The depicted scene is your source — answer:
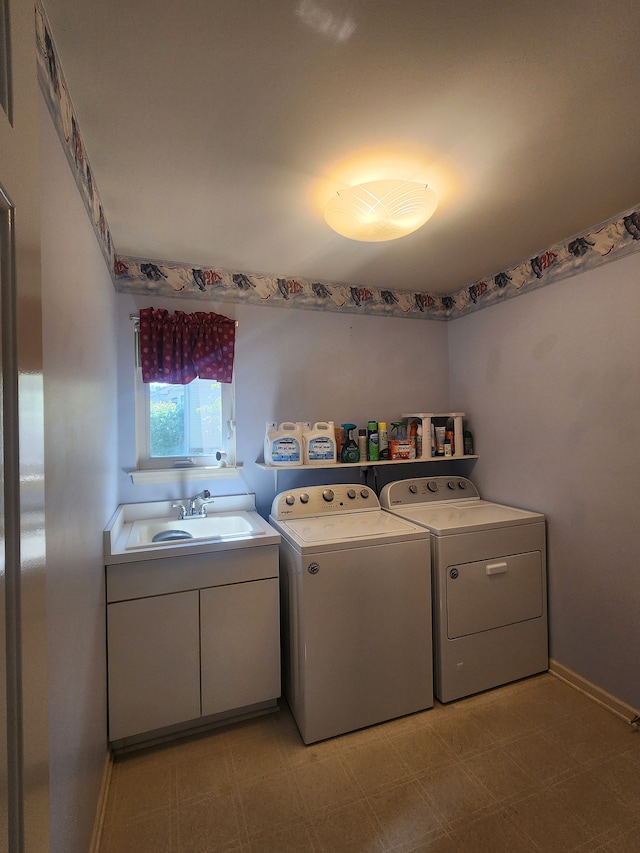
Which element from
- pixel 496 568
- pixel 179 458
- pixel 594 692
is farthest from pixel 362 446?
pixel 594 692

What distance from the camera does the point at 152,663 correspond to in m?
1.77

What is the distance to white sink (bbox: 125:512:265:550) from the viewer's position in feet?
7.01

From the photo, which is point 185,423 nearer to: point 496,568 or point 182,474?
point 182,474

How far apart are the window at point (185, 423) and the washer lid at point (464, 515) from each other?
1184mm

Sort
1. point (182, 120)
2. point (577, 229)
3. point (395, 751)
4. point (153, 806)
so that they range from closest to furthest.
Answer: point (182, 120), point (153, 806), point (395, 751), point (577, 229)

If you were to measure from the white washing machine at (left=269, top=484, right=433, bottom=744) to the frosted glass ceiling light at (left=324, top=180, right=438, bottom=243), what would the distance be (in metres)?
1.35

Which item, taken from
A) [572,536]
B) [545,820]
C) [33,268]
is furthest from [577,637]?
[33,268]

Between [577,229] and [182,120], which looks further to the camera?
[577,229]

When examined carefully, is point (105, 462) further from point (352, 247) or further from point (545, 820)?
point (545, 820)

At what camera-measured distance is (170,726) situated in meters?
1.84

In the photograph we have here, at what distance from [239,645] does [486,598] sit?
1266 mm

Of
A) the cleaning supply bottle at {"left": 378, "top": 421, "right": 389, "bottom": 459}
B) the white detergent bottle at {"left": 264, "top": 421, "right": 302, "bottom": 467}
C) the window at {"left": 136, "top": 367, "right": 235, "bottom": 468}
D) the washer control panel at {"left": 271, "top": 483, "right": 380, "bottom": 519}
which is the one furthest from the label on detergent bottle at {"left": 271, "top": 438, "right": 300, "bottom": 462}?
the cleaning supply bottle at {"left": 378, "top": 421, "right": 389, "bottom": 459}

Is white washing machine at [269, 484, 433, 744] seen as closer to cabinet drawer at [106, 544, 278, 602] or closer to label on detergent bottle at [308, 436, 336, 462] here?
cabinet drawer at [106, 544, 278, 602]

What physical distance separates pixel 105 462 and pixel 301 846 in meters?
1.60
